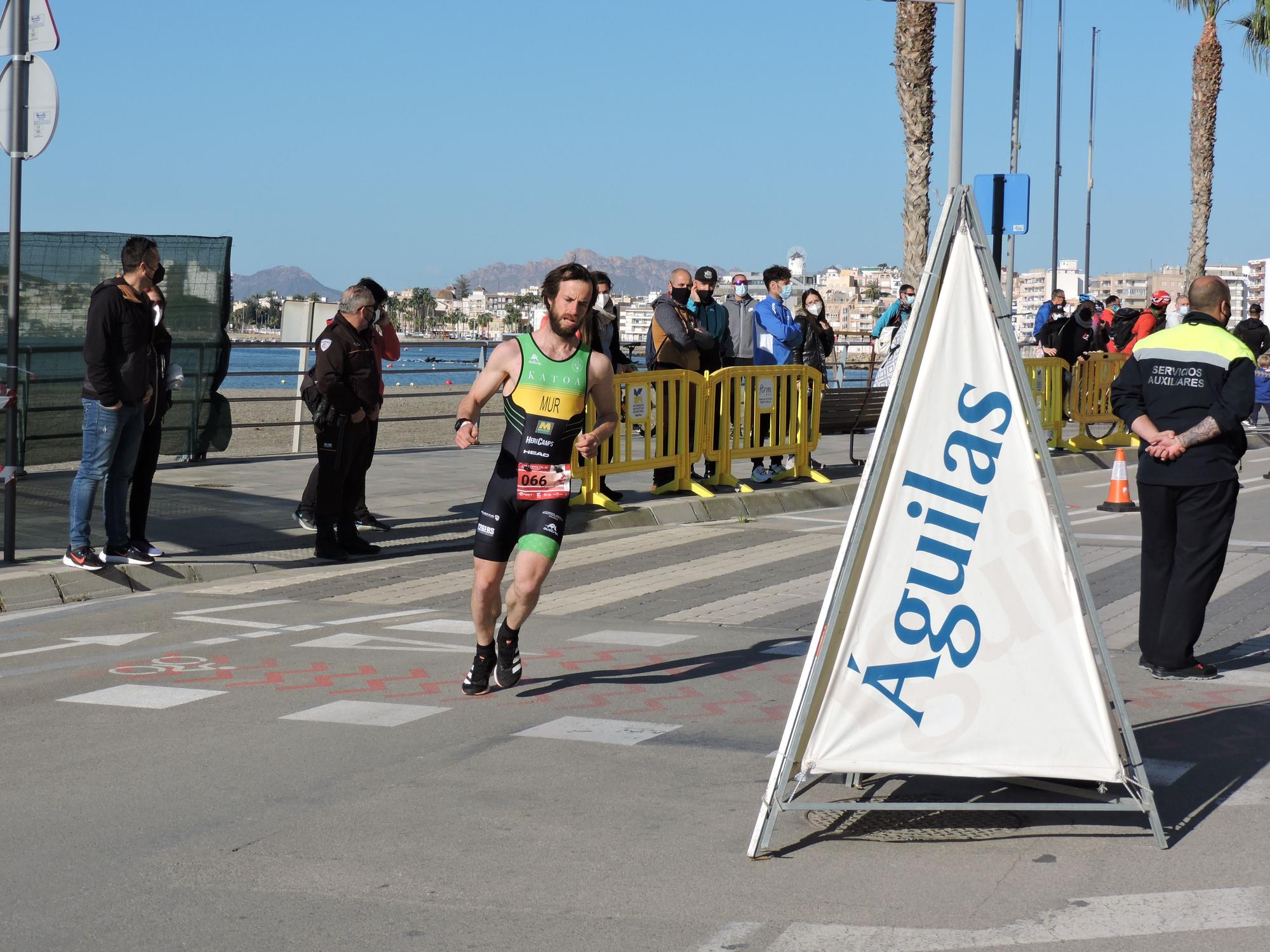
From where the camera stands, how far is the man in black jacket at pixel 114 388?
9.64 meters

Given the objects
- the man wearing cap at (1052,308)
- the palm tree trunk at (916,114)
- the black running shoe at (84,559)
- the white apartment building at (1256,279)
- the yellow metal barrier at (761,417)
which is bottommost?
the black running shoe at (84,559)

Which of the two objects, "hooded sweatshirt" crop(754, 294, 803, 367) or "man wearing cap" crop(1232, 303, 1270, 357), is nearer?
"hooded sweatshirt" crop(754, 294, 803, 367)

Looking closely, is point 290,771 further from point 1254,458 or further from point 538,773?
point 1254,458

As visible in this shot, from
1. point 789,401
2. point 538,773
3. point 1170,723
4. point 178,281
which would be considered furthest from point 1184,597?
point 178,281

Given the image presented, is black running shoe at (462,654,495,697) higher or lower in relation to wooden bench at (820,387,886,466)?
lower

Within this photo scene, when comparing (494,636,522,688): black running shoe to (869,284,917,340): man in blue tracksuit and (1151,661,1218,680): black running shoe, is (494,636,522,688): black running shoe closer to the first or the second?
(1151,661,1218,680): black running shoe

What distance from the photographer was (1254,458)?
2148 centimetres

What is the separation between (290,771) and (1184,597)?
166 inches

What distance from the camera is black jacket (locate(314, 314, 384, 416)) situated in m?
11.1

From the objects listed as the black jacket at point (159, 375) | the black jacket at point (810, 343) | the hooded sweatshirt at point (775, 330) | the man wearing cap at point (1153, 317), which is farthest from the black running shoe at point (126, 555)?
the man wearing cap at point (1153, 317)

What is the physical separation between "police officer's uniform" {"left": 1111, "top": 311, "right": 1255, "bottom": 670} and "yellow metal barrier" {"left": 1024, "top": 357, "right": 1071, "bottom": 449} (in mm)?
12896

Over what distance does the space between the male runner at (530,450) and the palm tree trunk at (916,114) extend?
63.1ft

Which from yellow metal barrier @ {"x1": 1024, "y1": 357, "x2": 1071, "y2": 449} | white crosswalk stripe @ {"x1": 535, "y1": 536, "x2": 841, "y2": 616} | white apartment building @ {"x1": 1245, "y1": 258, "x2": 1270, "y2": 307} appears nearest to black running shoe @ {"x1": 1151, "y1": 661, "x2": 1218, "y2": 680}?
white crosswalk stripe @ {"x1": 535, "y1": 536, "x2": 841, "y2": 616}

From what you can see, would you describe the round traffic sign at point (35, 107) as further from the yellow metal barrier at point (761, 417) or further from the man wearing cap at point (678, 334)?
the yellow metal barrier at point (761, 417)
